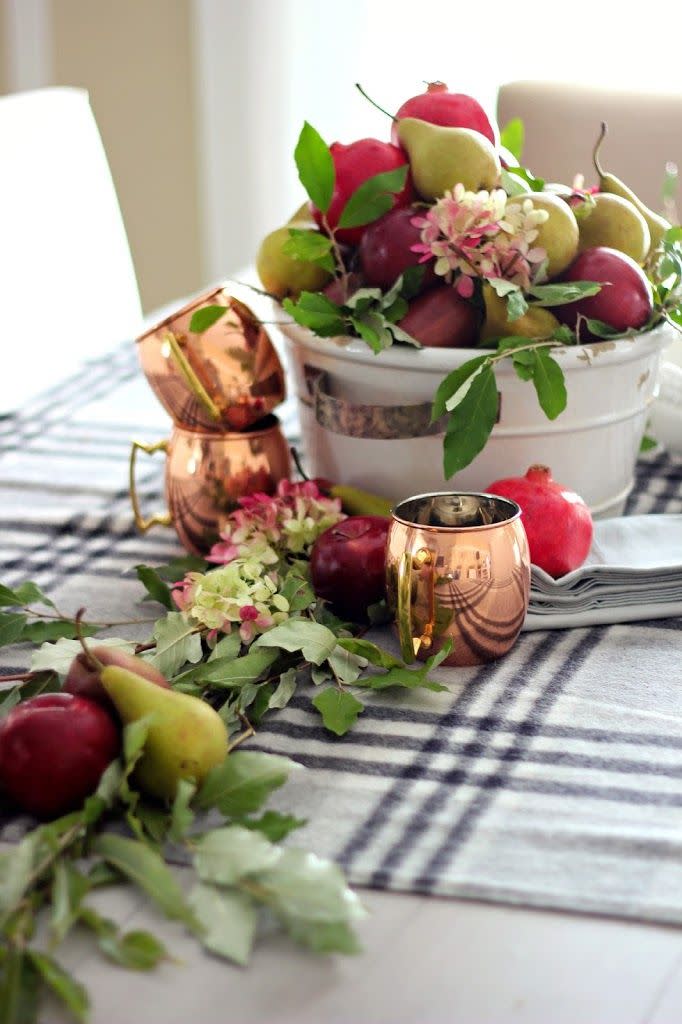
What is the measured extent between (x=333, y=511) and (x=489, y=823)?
31 centimetres

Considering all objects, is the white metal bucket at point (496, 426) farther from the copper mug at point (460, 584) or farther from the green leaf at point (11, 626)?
the green leaf at point (11, 626)

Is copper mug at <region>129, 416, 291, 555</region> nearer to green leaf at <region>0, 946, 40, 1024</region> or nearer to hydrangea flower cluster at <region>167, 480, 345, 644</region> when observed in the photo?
hydrangea flower cluster at <region>167, 480, 345, 644</region>

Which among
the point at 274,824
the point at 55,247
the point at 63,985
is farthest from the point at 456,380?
the point at 55,247

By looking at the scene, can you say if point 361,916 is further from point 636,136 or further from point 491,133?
point 636,136

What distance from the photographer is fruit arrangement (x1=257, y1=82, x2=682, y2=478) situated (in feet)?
2.61

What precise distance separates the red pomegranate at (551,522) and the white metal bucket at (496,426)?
68mm

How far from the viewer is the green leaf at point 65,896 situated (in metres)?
0.49

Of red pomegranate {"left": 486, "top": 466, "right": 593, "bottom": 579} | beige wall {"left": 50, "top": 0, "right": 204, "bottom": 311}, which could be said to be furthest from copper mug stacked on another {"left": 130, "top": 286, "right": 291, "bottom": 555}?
beige wall {"left": 50, "top": 0, "right": 204, "bottom": 311}

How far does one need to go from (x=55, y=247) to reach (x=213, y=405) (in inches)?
31.4

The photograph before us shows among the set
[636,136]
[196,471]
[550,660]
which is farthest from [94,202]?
[550,660]

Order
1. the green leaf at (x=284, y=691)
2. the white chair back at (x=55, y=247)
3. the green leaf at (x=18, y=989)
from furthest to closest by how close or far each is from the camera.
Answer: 1. the white chair back at (x=55, y=247)
2. the green leaf at (x=284, y=691)
3. the green leaf at (x=18, y=989)

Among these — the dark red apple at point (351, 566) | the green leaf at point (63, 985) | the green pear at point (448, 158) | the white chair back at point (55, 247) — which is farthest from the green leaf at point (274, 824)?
the white chair back at point (55, 247)

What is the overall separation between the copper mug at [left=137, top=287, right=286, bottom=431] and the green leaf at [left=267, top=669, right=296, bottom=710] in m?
0.26

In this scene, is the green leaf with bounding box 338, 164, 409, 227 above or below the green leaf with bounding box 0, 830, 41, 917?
above
